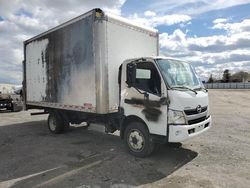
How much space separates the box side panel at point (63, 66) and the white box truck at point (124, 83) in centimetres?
3

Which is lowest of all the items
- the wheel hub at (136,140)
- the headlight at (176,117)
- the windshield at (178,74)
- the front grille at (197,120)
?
the wheel hub at (136,140)

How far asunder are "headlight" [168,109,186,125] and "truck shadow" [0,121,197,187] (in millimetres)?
1101

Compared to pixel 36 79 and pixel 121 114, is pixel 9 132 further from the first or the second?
pixel 121 114

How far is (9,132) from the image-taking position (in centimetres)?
1098

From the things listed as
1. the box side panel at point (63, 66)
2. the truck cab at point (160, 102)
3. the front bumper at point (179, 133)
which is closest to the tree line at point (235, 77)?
the box side panel at point (63, 66)

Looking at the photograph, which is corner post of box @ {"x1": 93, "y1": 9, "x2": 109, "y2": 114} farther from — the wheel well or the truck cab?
the wheel well

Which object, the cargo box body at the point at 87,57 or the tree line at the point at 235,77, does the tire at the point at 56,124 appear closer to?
the cargo box body at the point at 87,57

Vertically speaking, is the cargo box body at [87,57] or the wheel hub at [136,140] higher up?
the cargo box body at [87,57]

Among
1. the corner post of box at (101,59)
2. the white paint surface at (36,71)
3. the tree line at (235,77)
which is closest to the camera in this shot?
the corner post of box at (101,59)

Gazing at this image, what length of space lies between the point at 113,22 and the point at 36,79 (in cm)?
467

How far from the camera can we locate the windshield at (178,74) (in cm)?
641

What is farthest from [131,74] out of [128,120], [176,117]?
[176,117]

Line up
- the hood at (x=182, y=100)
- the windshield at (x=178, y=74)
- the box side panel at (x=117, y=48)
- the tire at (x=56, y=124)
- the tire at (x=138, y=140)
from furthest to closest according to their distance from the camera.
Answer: the tire at (x=56, y=124) < the box side panel at (x=117, y=48) < the tire at (x=138, y=140) < the windshield at (x=178, y=74) < the hood at (x=182, y=100)

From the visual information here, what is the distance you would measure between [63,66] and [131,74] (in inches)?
119
